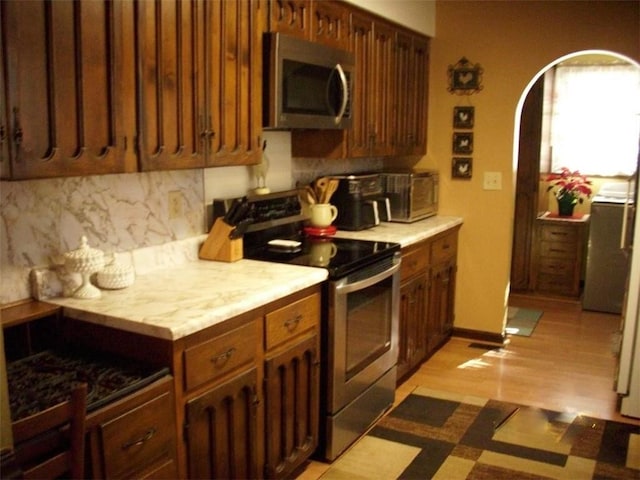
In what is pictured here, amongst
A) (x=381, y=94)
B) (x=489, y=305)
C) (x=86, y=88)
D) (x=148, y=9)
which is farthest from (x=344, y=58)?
(x=489, y=305)

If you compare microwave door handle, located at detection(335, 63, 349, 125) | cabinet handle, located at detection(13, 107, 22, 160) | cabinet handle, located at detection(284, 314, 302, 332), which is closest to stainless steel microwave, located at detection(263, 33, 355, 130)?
microwave door handle, located at detection(335, 63, 349, 125)

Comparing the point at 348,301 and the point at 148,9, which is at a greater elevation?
the point at 148,9

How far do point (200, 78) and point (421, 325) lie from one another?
2.23m

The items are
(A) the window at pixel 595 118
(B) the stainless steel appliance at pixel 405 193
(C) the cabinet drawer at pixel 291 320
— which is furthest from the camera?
(A) the window at pixel 595 118

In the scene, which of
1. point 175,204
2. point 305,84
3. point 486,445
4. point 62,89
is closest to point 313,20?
point 305,84

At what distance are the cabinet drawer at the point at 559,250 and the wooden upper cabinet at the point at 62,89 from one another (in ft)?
15.1

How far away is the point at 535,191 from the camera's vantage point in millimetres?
5738

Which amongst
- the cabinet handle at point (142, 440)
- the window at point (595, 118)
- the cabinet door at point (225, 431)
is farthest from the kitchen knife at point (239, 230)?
the window at point (595, 118)

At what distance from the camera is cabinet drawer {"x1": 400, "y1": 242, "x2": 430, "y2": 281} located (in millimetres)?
3539

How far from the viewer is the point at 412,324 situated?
3.73 meters

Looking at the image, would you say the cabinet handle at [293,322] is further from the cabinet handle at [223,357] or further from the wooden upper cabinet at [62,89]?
the wooden upper cabinet at [62,89]

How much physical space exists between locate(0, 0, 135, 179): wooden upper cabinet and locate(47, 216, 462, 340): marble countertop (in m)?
0.45

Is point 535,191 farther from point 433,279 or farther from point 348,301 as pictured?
point 348,301

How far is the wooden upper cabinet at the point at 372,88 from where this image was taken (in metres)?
3.53
